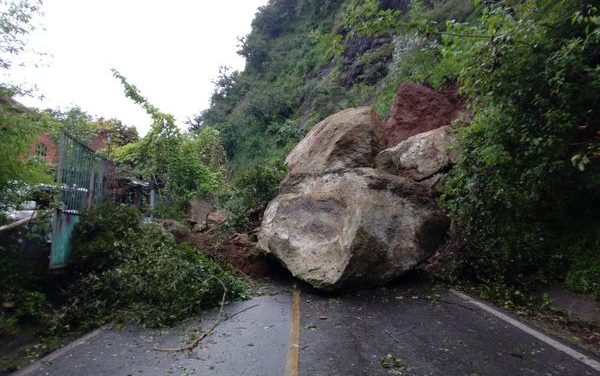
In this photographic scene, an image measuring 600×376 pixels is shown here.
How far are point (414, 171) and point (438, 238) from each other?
226 centimetres

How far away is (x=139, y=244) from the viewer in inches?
304

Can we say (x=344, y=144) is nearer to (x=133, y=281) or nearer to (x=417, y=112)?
(x=417, y=112)

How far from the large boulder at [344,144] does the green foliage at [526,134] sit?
2.89 meters

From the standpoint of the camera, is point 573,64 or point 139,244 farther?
point 139,244

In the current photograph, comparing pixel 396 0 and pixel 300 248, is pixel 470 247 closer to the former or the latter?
pixel 300 248

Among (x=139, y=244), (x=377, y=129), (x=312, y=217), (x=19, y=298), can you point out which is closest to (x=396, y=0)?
(x=377, y=129)

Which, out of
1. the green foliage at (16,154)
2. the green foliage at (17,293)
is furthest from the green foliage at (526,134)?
the green foliage at (17,293)

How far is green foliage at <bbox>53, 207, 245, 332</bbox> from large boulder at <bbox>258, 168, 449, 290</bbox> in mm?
1202

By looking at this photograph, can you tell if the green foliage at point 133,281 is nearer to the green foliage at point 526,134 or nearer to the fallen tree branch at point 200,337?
the fallen tree branch at point 200,337

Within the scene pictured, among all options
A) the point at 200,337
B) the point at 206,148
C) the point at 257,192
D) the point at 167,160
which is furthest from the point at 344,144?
the point at 206,148

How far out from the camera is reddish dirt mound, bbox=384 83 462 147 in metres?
12.3

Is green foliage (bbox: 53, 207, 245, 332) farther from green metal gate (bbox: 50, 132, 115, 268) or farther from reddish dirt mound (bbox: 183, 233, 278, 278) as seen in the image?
reddish dirt mound (bbox: 183, 233, 278, 278)

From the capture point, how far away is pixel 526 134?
5.78 metres

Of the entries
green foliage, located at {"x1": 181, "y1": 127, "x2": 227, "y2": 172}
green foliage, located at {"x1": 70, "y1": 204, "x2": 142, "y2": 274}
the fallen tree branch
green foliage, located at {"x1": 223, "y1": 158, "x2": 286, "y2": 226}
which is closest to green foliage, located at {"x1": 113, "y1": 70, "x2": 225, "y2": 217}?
green foliage, located at {"x1": 181, "y1": 127, "x2": 227, "y2": 172}
